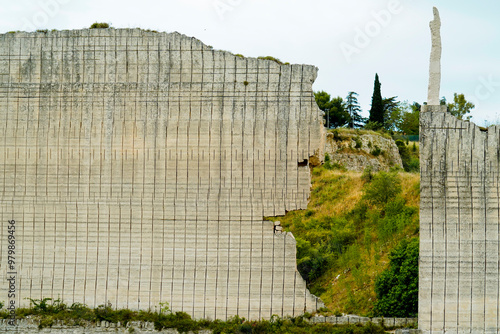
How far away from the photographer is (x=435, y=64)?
43.6 feet

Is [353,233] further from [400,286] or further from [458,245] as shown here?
[458,245]

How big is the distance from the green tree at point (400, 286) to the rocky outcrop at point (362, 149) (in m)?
20.6

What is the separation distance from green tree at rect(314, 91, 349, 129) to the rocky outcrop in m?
5.61

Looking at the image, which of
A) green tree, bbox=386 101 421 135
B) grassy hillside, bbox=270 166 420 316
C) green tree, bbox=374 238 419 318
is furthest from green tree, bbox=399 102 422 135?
green tree, bbox=374 238 419 318

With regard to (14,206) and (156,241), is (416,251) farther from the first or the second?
(14,206)

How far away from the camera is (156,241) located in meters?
13.8

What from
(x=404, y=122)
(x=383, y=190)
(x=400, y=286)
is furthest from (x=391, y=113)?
(x=400, y=286)

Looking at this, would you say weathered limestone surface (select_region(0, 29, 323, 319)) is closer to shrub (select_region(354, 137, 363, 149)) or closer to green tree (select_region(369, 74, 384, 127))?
shrub (select_region(354, 137, 363, 149))

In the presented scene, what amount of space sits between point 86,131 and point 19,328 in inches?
138

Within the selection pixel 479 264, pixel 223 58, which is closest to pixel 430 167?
pixel 479 264

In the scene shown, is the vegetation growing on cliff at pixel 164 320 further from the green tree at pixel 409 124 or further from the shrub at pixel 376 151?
the green tree at pixel 409 124

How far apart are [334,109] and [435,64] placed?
32518 millimetres

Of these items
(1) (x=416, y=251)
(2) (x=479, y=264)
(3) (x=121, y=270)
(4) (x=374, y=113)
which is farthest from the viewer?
(4) (x=374, y=113)

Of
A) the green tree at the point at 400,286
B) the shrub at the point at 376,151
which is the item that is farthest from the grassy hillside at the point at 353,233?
the shrub at the point at 376,151
